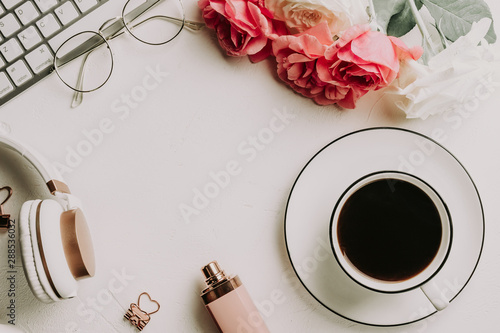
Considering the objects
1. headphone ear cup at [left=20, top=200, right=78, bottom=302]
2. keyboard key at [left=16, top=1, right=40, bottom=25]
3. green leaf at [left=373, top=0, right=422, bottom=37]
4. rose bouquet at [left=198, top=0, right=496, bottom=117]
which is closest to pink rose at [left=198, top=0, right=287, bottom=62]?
rose bouquet at [left=198, top=0, right=496, bottom=117]

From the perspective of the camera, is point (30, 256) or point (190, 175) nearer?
point (30, 256)

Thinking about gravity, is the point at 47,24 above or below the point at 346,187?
above

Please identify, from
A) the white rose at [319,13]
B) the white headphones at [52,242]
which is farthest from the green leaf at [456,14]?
the white headphones at [52,242]

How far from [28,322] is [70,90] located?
36 cm

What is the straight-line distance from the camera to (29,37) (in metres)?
0.68

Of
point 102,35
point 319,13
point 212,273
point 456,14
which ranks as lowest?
point 212,273

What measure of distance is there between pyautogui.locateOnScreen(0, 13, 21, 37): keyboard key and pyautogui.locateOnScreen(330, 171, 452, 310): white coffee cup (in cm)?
54

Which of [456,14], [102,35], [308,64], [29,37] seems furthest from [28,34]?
[456,14]

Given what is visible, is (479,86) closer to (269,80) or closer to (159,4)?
(269,80)

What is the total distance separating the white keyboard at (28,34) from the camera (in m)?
0.68

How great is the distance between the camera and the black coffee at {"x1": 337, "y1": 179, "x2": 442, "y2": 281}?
2.07 ft

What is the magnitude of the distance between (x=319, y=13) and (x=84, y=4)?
35 cm

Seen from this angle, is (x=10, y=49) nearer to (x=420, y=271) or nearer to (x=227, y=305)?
(x=227, y=305)

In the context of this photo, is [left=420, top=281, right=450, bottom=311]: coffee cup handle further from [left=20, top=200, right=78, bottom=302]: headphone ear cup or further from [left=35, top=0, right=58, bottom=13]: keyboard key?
[left=35, top=0, right=58, bottom=13]: keyboard key
